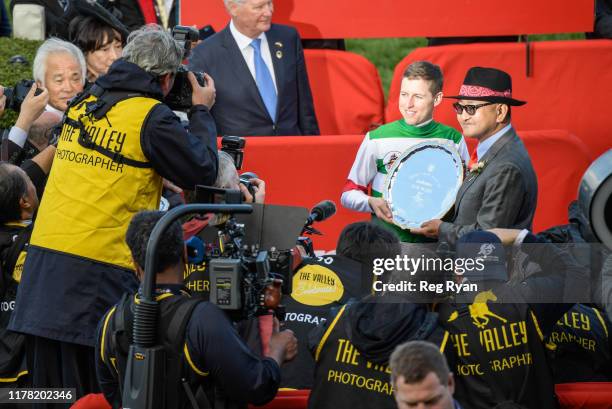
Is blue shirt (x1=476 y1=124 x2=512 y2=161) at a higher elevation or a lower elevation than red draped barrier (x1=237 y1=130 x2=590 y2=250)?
higher

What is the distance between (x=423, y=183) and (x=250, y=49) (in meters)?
2.28

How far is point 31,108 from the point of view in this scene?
6.86 meters

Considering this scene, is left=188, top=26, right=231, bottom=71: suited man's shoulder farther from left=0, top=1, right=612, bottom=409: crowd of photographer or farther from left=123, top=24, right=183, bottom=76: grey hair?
left=123, top=24, right=183, bottom=76: grey hair

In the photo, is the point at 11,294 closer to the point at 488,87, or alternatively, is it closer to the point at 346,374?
the point at 346,374

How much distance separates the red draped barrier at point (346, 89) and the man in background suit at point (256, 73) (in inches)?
32.6

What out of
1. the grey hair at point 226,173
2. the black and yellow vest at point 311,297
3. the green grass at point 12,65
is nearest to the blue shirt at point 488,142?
the black and yellow vest at point 311,297

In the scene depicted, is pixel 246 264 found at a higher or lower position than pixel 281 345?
higher

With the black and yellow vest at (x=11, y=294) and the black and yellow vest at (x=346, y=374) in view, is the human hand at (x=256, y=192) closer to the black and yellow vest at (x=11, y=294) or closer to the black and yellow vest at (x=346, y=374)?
the black and yellow vest at (x=346, y=374)

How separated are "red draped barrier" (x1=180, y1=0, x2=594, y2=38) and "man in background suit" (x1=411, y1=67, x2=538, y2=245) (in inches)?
120

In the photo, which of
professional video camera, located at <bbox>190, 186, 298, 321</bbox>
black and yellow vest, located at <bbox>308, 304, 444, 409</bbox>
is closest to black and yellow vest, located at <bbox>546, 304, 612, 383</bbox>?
black and yellow vest, located at <bbox>308, 304, 444, 409</bbox>

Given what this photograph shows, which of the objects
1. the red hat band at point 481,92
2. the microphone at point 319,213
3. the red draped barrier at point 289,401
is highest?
the red hat band at point 481,92

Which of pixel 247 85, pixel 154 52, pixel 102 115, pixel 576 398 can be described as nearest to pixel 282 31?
pixel 247 85

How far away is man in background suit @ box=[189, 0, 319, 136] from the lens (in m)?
8.45

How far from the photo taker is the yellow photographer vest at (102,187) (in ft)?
18.1
